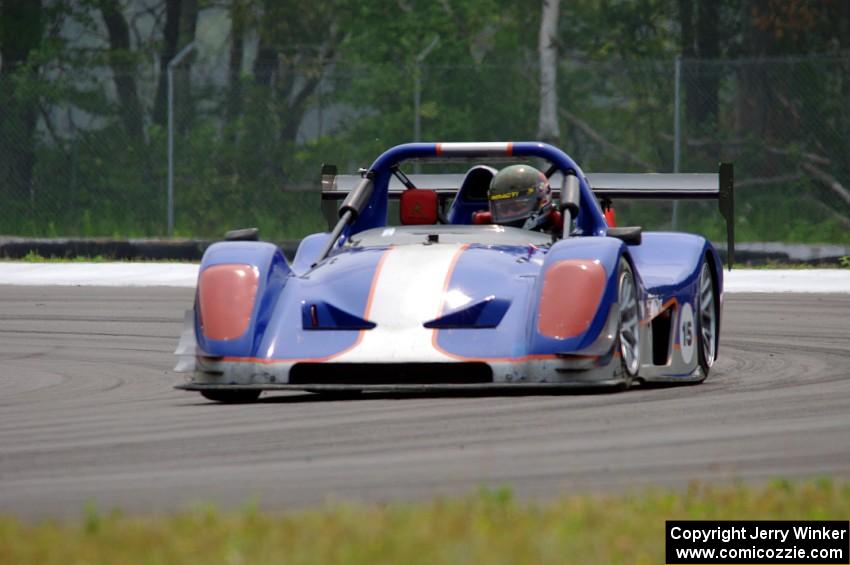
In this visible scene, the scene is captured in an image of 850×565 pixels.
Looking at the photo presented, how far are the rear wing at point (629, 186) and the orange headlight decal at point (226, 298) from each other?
9.15ft

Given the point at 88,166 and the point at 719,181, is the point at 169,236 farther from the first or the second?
the point at 719,181

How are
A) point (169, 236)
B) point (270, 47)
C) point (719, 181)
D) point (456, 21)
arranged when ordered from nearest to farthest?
point (719, 181) → point (169, 236) → point (456, 21) → point (270, 47)

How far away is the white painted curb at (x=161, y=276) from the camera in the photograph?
1702 centimetres

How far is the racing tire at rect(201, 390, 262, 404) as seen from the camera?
28.9ft

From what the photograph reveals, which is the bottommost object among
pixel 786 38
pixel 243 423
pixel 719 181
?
pixel 243 423

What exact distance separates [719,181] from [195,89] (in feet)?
46.2

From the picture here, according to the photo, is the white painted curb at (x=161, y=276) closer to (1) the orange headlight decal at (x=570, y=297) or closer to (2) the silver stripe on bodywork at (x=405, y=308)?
(2) the silver stripe on bodywork at (x=405, y=308)

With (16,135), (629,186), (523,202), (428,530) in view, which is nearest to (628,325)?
(523,202)

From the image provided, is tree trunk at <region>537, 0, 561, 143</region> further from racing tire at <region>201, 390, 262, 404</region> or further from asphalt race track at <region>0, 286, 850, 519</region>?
racing tire at <region>201, 390, 262, 404</region>

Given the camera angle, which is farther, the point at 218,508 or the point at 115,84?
the point at 115,84

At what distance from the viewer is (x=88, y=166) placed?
24.4m

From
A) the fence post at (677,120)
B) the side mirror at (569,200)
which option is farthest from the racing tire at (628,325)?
the fence post at (677,120)

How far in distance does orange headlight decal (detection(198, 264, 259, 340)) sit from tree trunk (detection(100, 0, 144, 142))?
590 inches

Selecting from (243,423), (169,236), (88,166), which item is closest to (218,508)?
(243,423)
